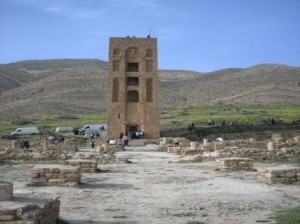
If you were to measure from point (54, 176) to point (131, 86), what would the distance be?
1648 inches

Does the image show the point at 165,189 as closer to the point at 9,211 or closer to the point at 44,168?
the point at 44,168

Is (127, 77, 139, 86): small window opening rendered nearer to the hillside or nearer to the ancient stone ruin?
the ancient stone ruin

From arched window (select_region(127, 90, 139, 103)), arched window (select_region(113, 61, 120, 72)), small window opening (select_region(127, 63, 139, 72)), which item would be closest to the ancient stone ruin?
arched window (select_region(113, 61, 120, 72))

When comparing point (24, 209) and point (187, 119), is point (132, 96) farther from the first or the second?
point (24, 209)

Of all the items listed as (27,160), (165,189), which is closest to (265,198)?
(165,189)

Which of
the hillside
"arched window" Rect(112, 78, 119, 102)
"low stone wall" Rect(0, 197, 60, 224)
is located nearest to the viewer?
"low stone wall" Rect(0, 197, 60, 224)

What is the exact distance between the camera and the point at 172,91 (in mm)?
148000

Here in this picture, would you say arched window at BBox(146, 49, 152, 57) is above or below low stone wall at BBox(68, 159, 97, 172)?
above

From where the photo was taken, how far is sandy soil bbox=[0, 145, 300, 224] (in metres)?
9.12

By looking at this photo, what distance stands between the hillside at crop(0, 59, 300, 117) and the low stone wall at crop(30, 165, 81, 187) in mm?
98069

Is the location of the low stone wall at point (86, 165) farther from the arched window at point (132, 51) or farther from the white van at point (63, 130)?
the white van at point (63, 130)

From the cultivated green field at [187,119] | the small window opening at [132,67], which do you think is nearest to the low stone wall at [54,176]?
the small window opening at [132,67]

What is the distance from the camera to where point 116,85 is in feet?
178

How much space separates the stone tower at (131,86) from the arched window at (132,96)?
2.85 feet
